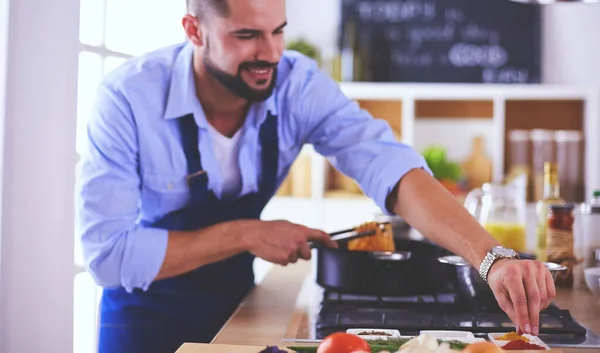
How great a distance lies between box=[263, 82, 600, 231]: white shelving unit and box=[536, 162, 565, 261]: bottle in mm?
1884

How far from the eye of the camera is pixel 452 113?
14.3ft

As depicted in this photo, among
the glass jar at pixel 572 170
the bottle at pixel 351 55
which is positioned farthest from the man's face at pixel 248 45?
the glass jar at pixel 572 170

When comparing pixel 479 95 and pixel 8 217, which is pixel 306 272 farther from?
pixel 479 95

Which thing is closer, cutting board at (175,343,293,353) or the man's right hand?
cutting board at (175,343,293,353)

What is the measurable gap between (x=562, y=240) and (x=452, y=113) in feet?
8.30

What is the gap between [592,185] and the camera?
400 centimetres

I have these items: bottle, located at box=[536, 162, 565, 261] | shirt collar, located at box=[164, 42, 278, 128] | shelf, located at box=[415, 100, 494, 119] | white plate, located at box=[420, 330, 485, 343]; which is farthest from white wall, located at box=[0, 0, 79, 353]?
shelf, located at box=[415, 100, 494, 119]

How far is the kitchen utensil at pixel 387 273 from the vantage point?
5.33 ft

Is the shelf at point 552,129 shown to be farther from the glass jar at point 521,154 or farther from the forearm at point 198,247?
the forearm at point 198,247

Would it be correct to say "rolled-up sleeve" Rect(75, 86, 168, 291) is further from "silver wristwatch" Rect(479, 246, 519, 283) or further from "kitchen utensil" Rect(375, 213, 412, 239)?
"kitchen utensil" Rect(375, 213, 412, 239)

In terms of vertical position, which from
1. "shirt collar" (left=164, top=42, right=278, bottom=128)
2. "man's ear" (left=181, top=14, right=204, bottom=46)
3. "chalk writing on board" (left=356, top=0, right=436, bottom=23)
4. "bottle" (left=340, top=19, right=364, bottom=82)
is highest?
"chalk writing on board" (left=356, top=0, right=436, bottom=23)

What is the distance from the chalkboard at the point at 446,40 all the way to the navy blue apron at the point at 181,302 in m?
2.53

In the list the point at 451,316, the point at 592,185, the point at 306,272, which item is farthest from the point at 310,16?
the point at 451,316

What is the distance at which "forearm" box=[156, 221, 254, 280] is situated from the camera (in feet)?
5.54
